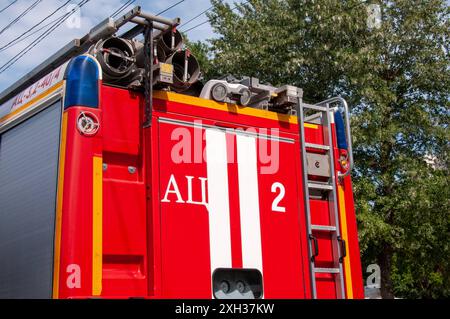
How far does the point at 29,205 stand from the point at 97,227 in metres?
0.72

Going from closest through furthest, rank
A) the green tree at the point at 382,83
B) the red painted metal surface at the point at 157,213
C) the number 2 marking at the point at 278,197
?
the red painted metal surface at the point at 157,213 < the number 2 marking at the point at 278,197 < the green tree at the point at 382,83

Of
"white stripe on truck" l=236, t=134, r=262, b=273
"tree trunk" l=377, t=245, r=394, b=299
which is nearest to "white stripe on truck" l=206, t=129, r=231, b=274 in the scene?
"white stripe on truck" l=236, t=134, r=262, b=273

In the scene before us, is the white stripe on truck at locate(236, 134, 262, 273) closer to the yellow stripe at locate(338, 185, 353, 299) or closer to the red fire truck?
the red fire truck

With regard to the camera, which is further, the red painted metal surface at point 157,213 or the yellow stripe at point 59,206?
the red painted metal surface at point 157,213

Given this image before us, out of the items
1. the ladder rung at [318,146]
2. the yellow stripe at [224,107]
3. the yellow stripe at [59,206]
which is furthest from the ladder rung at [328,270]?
the yellow stripe at [59,206]

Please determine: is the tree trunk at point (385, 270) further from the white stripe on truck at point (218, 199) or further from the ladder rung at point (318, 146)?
the white stripe on truck at point (218, 199)

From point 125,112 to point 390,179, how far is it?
40.4 feet

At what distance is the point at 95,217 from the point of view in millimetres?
4445

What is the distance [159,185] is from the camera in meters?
4.84

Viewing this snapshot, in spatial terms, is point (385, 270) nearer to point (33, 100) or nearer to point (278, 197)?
point (278, 197)

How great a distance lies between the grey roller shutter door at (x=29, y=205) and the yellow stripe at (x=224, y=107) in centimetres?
83

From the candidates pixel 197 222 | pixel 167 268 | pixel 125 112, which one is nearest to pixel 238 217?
pixel 197 222

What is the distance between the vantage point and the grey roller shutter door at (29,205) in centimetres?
452

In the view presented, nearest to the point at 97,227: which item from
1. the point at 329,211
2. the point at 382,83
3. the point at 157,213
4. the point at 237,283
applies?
the point at 157,213
